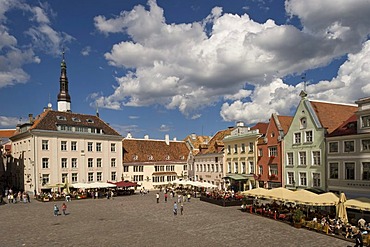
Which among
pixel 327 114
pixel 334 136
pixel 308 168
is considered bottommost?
pixel 308 168

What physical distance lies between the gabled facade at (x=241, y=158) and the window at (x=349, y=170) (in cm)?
1574

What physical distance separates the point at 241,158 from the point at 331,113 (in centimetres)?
1650

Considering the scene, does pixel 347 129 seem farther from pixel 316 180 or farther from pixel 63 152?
pixel 63 152

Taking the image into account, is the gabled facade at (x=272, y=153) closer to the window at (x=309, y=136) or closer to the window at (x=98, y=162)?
the window at (x=309, y=136)

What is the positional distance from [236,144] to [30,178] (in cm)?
3351

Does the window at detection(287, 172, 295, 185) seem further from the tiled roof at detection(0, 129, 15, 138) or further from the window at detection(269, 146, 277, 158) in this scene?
the tiled roof at detection(0, 129, 15, 138)

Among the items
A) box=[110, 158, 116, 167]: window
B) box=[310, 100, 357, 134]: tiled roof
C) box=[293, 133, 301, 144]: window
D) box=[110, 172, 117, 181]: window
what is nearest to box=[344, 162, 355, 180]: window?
box=[310, 100, 357, 134]: tiled roof

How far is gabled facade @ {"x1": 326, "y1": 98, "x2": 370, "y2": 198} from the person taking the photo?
29609mm

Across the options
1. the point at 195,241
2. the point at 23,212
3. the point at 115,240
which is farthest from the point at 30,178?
the point at 195,241

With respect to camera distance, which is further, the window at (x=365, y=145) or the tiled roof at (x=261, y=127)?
the tiled roof at (x=261, y=127)

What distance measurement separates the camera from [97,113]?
6425cm

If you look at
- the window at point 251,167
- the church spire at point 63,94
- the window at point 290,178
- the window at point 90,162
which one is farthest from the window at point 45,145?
the window at point 290,178

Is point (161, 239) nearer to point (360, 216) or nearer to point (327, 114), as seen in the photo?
point (360, 216)

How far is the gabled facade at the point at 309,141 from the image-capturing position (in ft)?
116
